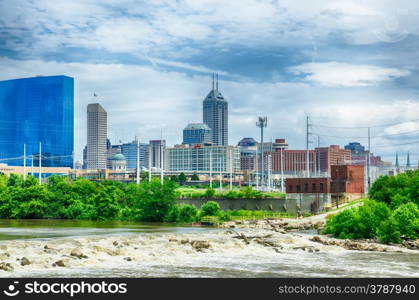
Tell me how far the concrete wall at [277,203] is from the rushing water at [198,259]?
160ft

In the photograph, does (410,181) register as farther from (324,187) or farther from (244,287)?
(244,287)

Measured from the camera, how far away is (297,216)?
10088cm

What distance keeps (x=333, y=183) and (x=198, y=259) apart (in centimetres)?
7601

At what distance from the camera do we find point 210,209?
101m

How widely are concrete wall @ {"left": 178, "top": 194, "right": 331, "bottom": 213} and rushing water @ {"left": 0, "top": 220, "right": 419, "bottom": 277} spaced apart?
48655mm

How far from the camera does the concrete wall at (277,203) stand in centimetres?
10962

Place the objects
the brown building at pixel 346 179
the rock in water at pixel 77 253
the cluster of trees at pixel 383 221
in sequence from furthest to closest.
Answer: the brown building at pixel 346 179
the cluster of trees at pixel 383 221
the rock in water at pixel 77 253

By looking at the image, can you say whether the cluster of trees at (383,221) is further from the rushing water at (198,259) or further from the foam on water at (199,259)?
the foam on water at (199,259)

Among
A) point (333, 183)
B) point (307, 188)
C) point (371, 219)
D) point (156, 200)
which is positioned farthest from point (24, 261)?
point (333, 183)

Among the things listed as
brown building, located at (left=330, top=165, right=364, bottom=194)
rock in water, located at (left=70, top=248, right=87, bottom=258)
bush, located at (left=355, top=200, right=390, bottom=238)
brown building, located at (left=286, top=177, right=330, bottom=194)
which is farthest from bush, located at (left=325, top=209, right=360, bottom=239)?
brown building, located at (left=330, top=165, right=364, bottom=194)

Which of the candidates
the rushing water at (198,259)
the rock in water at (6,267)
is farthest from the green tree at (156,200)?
the rock in water at (6,267)

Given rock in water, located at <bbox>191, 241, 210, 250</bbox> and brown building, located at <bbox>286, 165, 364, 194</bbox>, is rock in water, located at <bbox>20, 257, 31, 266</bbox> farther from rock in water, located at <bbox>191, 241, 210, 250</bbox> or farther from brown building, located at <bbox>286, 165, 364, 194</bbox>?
brown building, located at <bbox>286, 165, 364, 194</bbox>

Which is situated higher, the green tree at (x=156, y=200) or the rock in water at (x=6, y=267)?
the green tree at (x=156, y=200)

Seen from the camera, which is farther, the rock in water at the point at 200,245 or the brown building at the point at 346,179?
the brown building at the point at 346,179
